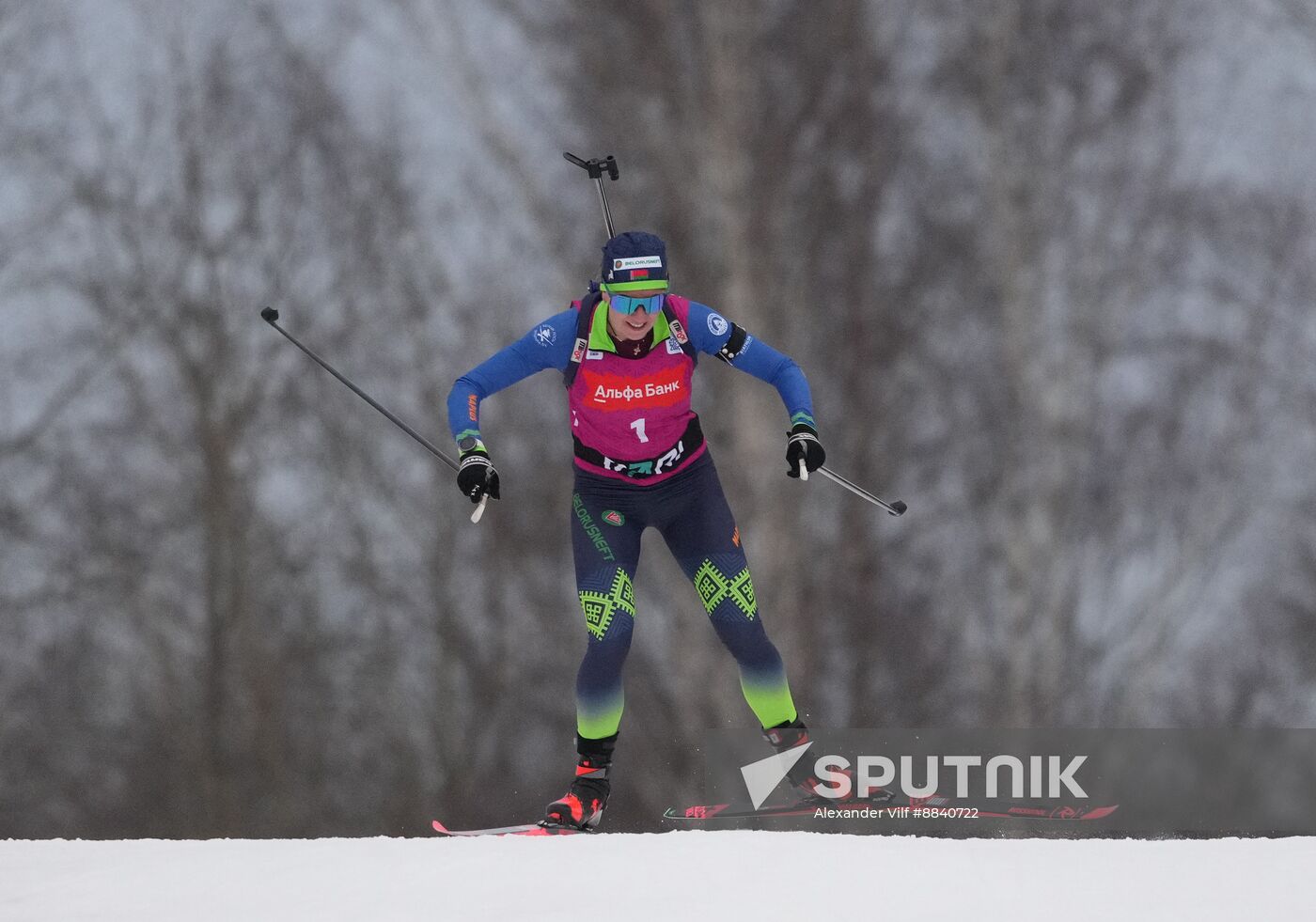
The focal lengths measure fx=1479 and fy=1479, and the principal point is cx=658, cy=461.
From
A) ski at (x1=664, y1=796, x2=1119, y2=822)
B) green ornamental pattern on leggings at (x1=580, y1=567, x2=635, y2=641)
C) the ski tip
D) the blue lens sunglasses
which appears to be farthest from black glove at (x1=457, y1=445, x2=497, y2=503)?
the ski tip

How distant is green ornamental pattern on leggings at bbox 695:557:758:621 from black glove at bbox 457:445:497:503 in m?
0.83

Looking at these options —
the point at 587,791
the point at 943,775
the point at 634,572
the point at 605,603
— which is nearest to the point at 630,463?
the point at 634,572

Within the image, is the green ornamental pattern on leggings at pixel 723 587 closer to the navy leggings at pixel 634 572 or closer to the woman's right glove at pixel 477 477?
the navy leggings at pixel 634 572

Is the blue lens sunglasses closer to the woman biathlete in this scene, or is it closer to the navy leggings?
the woman biathlete

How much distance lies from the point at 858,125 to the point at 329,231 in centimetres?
351

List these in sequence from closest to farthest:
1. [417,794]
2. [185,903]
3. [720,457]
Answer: [185,903]
[720,457]
[417,794]

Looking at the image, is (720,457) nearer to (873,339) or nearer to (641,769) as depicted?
(873,339)

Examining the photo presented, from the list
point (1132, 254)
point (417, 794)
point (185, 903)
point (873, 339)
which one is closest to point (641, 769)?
point (417, 794)

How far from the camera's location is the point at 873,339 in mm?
9336

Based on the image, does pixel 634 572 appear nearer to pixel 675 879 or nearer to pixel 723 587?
pixel 723 587

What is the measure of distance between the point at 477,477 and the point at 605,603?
646mm

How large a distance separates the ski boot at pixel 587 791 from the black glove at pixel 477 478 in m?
1.01

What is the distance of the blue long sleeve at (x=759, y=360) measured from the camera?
5191 mm

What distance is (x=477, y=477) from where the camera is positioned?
16.0 feet
